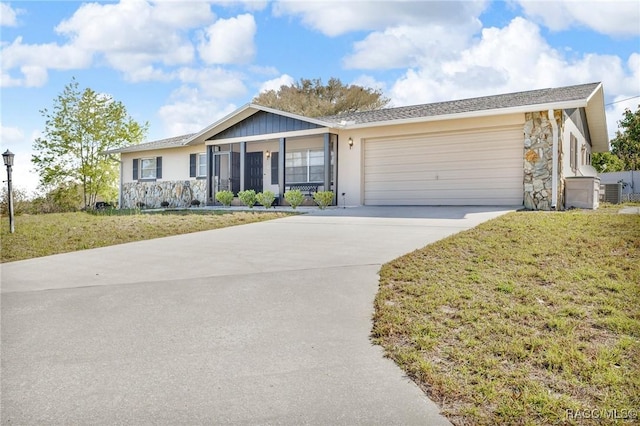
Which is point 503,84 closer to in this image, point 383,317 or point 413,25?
point 413,25

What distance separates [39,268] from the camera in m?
6.97

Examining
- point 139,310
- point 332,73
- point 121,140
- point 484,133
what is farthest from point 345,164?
point 332,73

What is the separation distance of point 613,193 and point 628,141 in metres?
→ 20.2

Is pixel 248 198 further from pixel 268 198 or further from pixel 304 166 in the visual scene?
pixel 304 166

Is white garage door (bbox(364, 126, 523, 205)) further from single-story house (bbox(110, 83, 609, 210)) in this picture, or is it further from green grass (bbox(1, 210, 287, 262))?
green grass (bbox(1, 210, 287, 262))

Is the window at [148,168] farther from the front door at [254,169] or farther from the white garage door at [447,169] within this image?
the white garage door at [447,169]

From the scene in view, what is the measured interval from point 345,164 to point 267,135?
360cm

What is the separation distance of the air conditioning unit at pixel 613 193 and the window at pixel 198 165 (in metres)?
16.6

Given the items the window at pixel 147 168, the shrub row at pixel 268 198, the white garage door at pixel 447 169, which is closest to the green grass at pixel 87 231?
the shrub row at pixel 268 198

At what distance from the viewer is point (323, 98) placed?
34.6 metres

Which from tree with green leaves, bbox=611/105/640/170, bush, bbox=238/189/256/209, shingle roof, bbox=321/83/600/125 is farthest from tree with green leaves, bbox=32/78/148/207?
tree with green leaves, bbox=611/105/640/170

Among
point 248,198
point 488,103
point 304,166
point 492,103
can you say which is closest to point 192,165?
point 248,198

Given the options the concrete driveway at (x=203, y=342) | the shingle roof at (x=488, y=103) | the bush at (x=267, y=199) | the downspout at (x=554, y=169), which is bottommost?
the concrete driveway at (x=203, y=342)

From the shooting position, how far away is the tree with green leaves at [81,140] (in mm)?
25156
